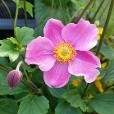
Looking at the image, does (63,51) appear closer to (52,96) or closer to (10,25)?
(52,96)

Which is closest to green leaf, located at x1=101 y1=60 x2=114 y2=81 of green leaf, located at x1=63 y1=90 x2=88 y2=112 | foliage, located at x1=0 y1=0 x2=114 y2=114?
foliage, located at x1=0 y1=0 x2=114 y2=114

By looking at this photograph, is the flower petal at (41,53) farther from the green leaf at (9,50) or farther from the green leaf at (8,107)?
the green leaf at (8,107)

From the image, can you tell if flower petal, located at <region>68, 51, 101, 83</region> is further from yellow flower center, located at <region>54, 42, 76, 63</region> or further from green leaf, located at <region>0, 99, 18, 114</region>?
green leaf, located at <region>0, 99, 18, 114</region>

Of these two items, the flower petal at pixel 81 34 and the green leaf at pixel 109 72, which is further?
the green leaf at pixel 109 72

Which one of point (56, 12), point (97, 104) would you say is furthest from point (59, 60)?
point (56, 12)

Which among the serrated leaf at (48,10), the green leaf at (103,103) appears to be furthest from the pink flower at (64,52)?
the serrated leaf at (48,10)

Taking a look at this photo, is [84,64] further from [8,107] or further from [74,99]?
[8,107]
